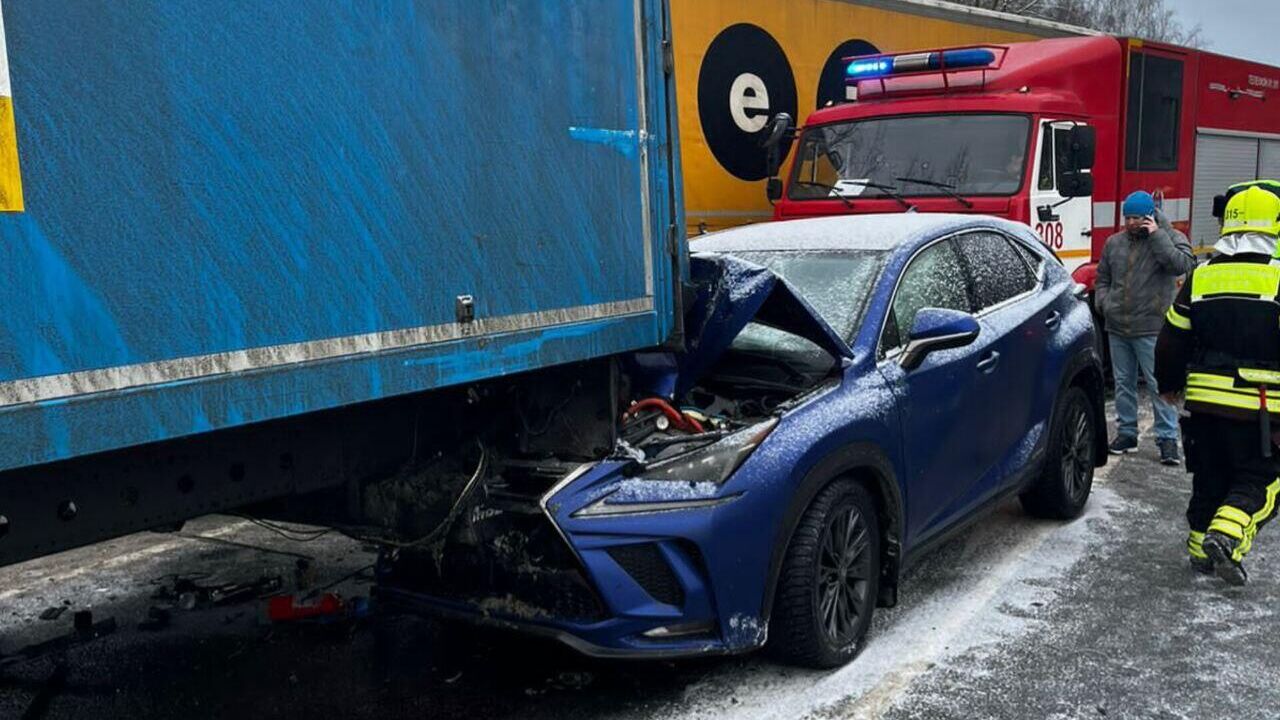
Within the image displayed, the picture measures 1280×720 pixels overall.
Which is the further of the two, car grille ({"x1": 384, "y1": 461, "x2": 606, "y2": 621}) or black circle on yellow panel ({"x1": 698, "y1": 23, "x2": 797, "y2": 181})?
black circle on yellow panel ({"x1": 698, "y1": 23, "x2": 797, "y2": 181})

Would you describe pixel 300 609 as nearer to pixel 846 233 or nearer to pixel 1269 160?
pixel 846 233

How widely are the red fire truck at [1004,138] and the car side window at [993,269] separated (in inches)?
89.8

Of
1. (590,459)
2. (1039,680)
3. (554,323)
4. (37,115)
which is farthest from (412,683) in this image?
(37,115)

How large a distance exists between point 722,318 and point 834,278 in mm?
820

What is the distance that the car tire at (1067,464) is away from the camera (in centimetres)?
569

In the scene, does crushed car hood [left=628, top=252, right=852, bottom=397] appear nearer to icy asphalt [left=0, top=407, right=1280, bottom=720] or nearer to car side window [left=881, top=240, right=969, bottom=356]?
car side window [left=881, top=240, right=969, bottom=356]

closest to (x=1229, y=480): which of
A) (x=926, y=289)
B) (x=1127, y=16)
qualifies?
(x=926, y=289)

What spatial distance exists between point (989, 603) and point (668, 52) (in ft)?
8.66

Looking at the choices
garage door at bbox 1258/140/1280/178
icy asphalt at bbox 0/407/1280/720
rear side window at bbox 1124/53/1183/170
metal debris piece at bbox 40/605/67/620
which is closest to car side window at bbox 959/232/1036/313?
icy asphalt at bbox 0/407/1280/720

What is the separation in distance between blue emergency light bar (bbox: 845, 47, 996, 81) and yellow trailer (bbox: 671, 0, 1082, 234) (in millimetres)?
796

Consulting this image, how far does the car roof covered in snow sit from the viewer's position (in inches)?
194

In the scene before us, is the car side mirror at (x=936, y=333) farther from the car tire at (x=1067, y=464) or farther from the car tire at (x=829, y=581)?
the car tire at (x=1067, y=464)

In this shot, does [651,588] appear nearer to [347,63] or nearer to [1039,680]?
[1039,680]

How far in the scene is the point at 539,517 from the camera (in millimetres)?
3607
